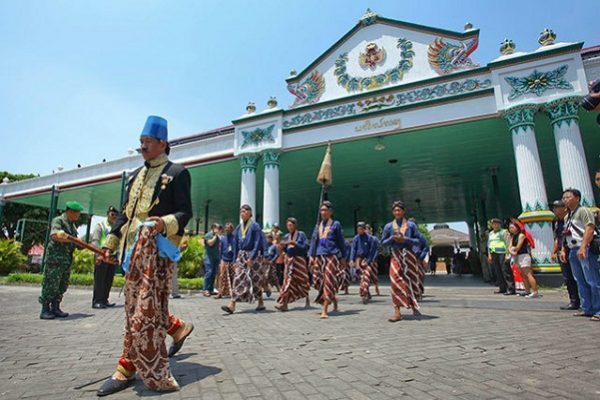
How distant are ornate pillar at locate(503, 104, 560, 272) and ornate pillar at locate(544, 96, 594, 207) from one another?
0.45 meters

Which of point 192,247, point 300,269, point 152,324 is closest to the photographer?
point 152,324

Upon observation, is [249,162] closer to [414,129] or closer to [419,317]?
[414,129]

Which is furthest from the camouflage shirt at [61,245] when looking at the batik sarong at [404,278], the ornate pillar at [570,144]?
the ornate pillar at [570,144]

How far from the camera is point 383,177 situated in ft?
52.6

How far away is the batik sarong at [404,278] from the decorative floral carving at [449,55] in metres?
7.41

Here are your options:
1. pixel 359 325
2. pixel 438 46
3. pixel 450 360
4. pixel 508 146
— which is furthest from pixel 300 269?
pixel 508 146

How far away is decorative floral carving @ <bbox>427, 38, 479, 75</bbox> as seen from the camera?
10.3 m

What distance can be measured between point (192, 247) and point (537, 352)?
10.7 meters

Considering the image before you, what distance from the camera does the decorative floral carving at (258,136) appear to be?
12.8 meters

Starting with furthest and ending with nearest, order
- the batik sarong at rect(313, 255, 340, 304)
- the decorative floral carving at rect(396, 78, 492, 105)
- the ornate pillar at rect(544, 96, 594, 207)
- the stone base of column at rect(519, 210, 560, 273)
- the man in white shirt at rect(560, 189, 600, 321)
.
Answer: the decorative floral carving at rect(396, 78, 492, 105), the stone base of column at rect(519, 210, 560, 273), the ornate pillar at rect(544, 96, 594, 207), the batik sarong at rect(313, 255, 340, 304), the man in white shirt at rect(560, 189, 600, 321)

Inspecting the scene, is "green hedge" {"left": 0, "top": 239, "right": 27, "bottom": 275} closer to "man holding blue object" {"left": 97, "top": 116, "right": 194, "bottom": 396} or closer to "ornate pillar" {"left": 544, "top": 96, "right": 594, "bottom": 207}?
"man holding blue object" {"left": 97, "top": 116, "right": 194, "bottom": 396}

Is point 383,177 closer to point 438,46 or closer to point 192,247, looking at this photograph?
point 438,46

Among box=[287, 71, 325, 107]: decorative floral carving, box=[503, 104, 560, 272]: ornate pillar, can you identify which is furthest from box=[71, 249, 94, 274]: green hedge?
box=[503, 104, 560, 272]: ornate pillar

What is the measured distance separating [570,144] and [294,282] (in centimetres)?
760
